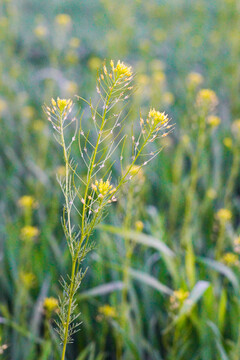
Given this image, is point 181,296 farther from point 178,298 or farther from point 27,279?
point 27,279

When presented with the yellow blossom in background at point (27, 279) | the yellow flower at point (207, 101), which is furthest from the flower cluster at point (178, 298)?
the yellow flower at point (207, 101)

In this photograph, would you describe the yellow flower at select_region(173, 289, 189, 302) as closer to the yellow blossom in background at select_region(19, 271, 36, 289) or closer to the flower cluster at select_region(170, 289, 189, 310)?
the flower cluster at select_region(170, 289, 189, 310)

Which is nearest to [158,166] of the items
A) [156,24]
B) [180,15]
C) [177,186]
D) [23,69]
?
[177,186]

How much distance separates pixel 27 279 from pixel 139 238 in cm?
64

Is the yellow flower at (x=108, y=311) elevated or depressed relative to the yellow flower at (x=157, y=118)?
depressed

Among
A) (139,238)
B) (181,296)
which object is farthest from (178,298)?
(139,238)

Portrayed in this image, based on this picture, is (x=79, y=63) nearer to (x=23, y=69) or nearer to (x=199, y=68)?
(x=23, y=69)

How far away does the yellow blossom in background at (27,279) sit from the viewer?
1973 mm

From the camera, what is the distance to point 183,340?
182cm

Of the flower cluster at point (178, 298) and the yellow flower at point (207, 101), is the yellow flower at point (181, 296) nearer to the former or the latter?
the flower cluster at point (178, 298)

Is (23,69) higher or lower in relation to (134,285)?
higher

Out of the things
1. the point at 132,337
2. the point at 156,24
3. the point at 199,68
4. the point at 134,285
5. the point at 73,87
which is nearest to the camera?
the point at 132,337

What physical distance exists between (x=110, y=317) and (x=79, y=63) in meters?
4.37

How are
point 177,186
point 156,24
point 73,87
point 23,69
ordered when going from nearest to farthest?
point 177,186 < point 73,87 < point 23,69 < point 156,24
